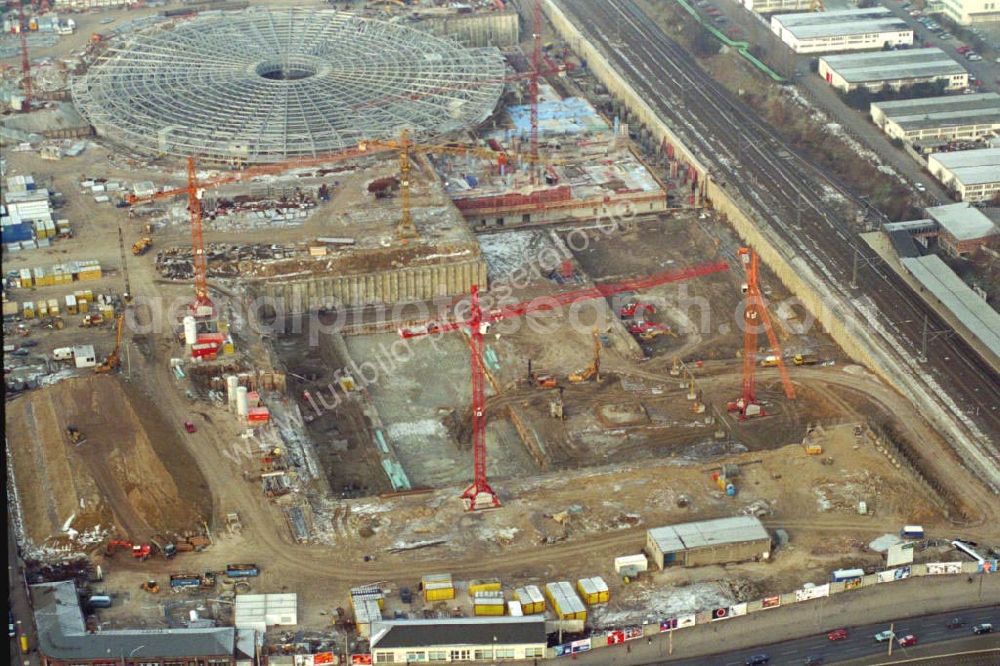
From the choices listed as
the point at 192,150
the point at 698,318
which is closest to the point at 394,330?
the point at 698,318

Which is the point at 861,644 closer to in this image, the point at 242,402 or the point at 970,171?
the point at 242,402

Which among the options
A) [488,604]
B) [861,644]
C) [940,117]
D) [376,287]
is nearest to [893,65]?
[940,117]

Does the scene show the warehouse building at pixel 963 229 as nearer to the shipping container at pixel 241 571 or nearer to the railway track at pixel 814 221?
the railway track at pixel 814 221

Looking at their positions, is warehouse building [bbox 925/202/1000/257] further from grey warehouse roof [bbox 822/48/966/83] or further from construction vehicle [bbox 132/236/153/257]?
construction vehicle [bbox 132/236/153/257]

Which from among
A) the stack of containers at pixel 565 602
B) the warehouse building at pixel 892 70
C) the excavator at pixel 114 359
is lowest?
the stack of containers at pixel 565 602

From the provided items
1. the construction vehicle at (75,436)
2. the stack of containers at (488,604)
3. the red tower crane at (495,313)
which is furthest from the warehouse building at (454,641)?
the construction vehicle at (75,436)

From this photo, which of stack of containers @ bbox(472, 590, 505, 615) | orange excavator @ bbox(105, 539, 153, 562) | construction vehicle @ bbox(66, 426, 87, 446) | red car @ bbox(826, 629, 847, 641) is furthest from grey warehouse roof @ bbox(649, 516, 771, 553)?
construction vehicle @ bbox(66, 426, 87, 446)

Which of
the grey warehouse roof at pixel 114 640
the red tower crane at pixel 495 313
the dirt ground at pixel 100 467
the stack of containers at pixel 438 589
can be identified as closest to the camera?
the grey warehouse roof at pixel 114 640
